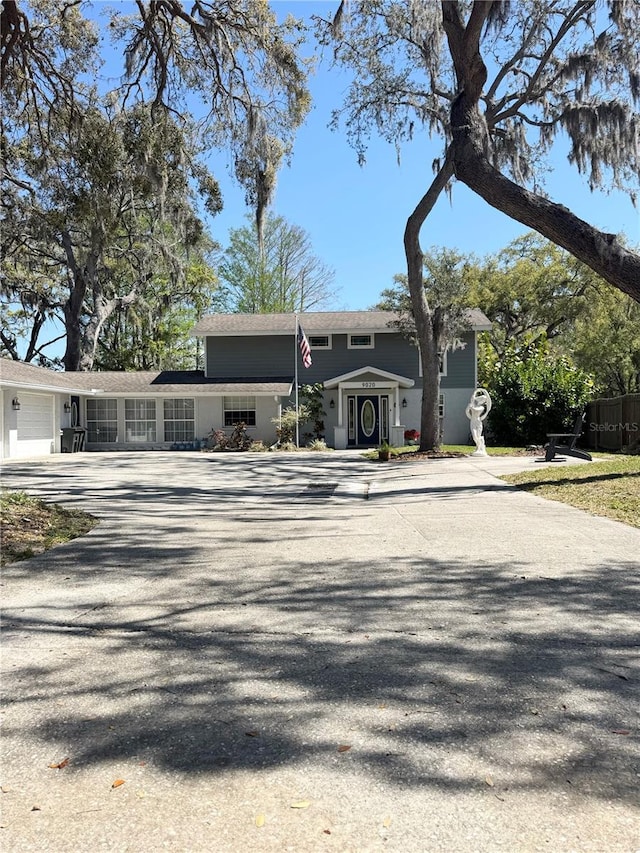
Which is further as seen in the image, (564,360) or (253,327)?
(253,327)

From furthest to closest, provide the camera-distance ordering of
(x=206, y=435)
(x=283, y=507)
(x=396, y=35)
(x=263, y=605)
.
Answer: (x=206, y=435) → (x=396, y=35) → (x=283, y=507) → (x=263, y=605)

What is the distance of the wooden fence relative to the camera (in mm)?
19312

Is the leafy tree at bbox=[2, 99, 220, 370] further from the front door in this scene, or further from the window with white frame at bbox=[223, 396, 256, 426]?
the front door

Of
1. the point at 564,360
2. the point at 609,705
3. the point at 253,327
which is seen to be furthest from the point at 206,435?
the point at 609,705

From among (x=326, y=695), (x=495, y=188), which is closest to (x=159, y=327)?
(x=495, y=188)

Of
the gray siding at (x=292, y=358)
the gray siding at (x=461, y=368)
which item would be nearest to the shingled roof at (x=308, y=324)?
the gray siding at (x=292, y=358)

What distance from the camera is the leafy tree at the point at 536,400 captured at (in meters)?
23.0

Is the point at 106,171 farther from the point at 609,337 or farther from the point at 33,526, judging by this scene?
the point at 609,337

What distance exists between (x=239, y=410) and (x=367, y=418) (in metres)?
5.11

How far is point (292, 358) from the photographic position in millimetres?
26906

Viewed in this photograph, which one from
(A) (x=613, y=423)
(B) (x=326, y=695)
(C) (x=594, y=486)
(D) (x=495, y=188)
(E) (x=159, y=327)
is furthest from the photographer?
(E) (x=159, y=327)

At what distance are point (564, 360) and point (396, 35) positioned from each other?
1274cm

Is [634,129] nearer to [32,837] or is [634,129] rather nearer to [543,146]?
[543,146]

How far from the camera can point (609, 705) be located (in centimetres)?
282
